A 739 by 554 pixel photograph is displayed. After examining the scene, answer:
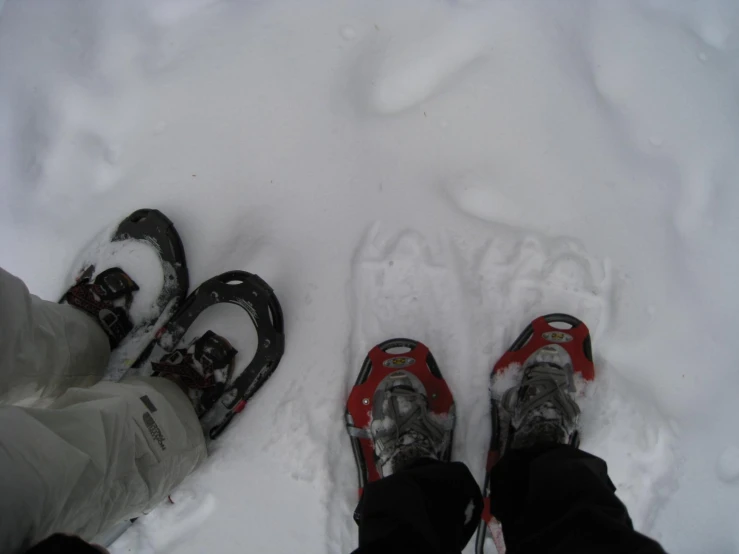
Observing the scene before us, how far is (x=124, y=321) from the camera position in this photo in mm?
1143

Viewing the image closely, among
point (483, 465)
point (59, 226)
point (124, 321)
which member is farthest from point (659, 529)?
point (59, 226)

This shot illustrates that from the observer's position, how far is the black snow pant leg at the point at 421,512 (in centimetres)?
69

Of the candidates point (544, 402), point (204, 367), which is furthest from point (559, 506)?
point (204, 367)

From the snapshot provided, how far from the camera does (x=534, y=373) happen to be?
105 cm

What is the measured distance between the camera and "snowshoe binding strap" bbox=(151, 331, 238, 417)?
3.53 ft

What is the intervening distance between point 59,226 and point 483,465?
3.95 feet

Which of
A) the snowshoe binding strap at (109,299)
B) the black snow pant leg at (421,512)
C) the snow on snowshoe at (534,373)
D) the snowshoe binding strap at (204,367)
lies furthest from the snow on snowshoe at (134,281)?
the snow on snowshoe at (534,373)

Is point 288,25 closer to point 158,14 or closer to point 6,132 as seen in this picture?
point 158,14

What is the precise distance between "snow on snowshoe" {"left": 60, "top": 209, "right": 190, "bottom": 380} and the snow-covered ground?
2.1 inches

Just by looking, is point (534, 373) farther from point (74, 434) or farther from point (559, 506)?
point (74, 434)

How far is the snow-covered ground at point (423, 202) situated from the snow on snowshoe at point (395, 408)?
0.13 feet

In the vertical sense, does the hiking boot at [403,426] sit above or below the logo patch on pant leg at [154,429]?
below

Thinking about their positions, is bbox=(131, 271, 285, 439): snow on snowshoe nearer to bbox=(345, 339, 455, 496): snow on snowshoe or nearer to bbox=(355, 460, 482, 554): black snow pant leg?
bbox=(345, 339, 455, 496): snow on snowshoe

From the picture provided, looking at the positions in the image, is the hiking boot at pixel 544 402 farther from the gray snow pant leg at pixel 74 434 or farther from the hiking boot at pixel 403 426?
the gray snow pant leg at pixel 74 434
